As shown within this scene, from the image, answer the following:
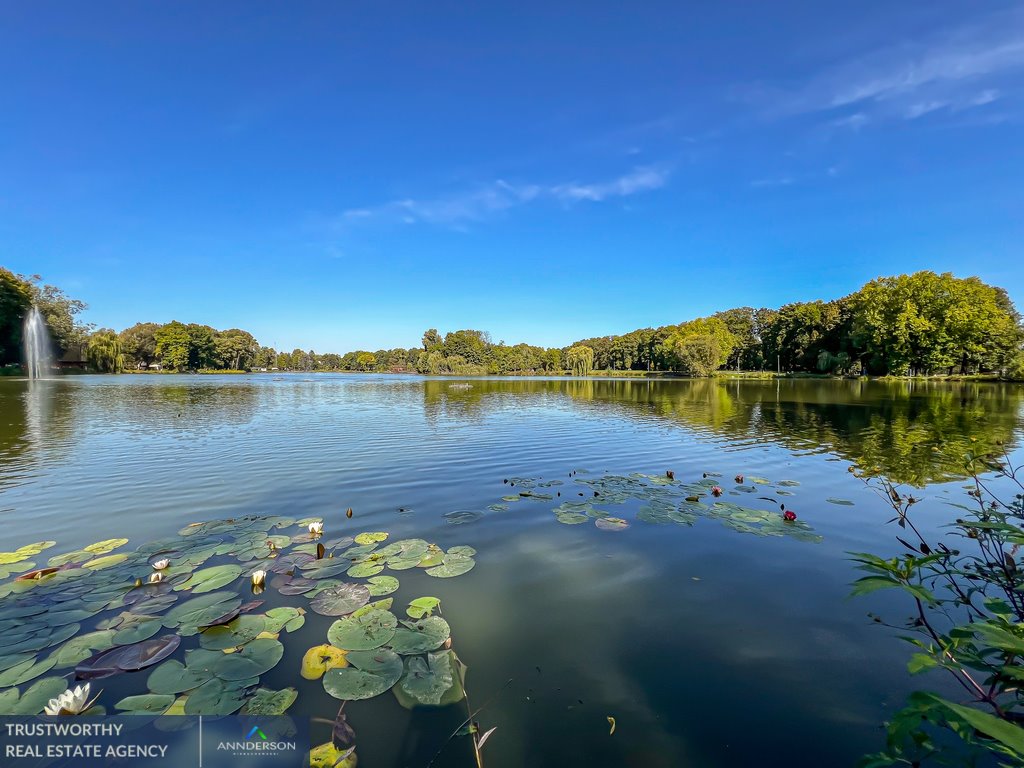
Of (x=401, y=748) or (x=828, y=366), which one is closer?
(x=401, y=748)

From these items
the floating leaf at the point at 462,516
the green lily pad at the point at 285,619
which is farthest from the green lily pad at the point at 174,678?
the floating leaf at the point at 462,516

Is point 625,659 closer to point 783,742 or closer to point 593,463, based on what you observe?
point 783,742

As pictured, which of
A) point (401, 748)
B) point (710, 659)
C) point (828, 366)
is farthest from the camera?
point (828, 366)

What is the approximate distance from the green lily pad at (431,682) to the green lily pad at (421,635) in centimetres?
10

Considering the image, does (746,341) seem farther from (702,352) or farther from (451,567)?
(451,567)

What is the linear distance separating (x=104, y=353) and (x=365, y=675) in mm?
96681

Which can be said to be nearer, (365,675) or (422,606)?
(365,675)

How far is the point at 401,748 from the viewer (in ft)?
9.57

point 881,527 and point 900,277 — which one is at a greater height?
point 900,277

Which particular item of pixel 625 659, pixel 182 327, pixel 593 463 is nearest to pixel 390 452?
pixel 593 463

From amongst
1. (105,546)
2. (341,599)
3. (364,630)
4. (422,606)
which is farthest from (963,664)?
(105,546)

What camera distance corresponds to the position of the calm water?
313 centimetres

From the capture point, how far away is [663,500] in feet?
26.6

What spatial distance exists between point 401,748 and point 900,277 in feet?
263
